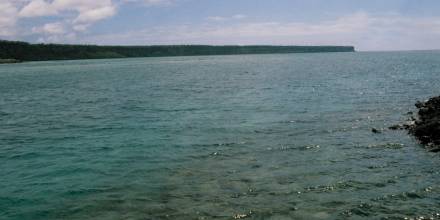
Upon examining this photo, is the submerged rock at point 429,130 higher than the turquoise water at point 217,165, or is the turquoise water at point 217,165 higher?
the submerged rock at point 429,130

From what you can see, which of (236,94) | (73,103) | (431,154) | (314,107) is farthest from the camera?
(236,94)

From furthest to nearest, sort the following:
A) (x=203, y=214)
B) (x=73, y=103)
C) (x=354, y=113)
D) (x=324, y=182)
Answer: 1. (x=73, y=103)
2. (x=354, y=113)
3. (x=324, y=182)
4. (x=203, y=214)

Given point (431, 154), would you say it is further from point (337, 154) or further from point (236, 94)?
point (236, 94)

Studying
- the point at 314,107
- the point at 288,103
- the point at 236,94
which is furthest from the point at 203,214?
the point at 236,94

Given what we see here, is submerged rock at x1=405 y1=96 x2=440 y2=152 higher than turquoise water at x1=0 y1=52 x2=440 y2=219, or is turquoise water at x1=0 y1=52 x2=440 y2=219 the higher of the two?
submerged rock at x1=405 y1=96 x2=440 y2=152

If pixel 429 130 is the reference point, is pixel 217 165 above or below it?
below

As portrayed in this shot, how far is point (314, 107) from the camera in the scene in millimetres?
40656

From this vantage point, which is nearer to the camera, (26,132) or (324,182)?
(324,182)

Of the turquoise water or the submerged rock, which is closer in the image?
the turquoise water

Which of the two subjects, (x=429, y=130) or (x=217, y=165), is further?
(x=429, y=130)

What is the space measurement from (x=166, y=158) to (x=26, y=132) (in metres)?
13.3

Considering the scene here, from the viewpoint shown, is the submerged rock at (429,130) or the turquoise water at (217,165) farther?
the submerged rock at (429,130)

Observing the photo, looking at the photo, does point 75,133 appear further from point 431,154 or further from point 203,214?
point 431,154

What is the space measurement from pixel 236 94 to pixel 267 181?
37868mm
